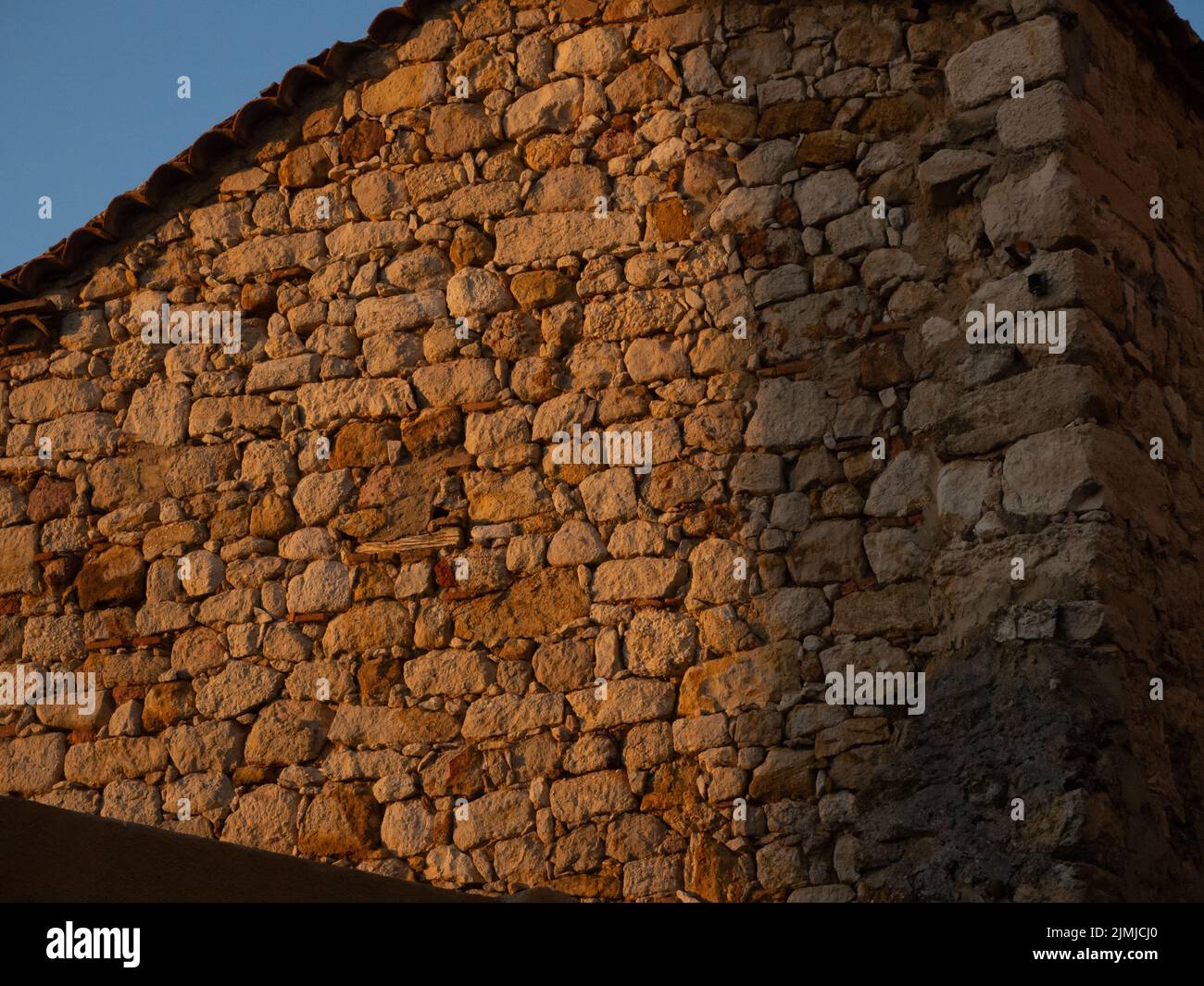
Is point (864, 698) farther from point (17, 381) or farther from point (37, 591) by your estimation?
point (17, 381)

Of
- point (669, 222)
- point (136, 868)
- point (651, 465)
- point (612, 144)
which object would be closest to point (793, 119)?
point (669, 222)

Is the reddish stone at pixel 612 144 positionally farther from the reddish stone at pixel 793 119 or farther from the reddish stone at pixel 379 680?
the reddish stone at pixel 379 680

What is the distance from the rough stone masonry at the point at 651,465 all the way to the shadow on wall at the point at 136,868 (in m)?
2.08

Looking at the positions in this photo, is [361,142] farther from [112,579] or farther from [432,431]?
[112,579]

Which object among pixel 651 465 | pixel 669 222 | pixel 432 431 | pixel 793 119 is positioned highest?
pixel 793 119

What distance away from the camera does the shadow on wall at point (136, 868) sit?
9.37 ft

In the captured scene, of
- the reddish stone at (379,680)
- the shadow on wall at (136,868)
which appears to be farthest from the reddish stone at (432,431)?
the shadow on wall at (136,868)

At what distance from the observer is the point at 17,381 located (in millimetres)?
6828

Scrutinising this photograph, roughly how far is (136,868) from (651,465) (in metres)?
3.03

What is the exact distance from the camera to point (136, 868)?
301cm

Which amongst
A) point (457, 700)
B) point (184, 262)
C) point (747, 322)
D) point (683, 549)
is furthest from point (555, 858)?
point (184, 262)

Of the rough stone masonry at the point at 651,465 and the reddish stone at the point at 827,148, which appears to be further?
the reddish stone at the point at 827,148
